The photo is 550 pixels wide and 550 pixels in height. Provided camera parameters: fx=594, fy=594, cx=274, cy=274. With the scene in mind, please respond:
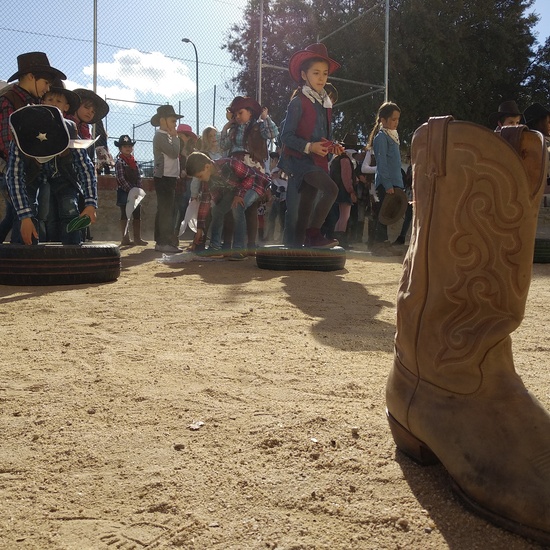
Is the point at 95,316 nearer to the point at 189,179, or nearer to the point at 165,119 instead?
the point at 165,119

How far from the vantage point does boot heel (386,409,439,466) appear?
1240 mm

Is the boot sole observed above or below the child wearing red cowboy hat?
below

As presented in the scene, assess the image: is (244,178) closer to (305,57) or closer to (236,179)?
(236,179)

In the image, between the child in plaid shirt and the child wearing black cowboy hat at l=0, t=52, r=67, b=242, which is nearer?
the child wearing black cowboy hat at l=0, t=52, r=67, b=242

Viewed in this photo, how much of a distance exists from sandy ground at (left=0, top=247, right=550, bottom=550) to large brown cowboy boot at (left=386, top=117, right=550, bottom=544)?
108 millimetres

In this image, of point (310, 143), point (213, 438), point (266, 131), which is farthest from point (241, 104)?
point (213, 438)

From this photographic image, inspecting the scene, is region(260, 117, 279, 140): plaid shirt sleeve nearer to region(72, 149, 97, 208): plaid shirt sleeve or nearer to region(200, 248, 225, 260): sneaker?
region(200, 248, 225, 260): sneaker

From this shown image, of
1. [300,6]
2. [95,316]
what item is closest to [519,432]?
[95,316]

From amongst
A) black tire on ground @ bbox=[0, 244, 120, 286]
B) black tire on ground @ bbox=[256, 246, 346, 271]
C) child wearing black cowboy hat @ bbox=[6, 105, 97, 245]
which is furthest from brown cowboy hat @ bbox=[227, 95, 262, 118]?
black tire on ground @ bbox=[0, 244, 120, 286]

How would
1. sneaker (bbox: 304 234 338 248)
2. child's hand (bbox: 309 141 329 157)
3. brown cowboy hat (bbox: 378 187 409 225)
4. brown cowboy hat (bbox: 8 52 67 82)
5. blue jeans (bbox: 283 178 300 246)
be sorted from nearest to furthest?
brown cowboy hat (bbox: 8 52 67 82) < child's hand (bbox: 309 141 329 157) < sneaker (bbox: 304 234 338 248) < blue jeans (bbox: 283 178 300 246) < brown cowboy hat (bbox: 378 187 409 225)

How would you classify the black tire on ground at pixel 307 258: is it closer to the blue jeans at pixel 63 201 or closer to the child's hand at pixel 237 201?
the child's hand at pixel 237 201

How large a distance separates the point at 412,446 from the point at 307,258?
3.48m

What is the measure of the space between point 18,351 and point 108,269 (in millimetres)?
1989

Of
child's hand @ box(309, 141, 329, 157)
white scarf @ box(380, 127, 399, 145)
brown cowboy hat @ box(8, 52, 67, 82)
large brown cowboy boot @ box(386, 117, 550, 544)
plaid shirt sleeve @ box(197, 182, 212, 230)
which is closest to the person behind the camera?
large brown cowboy boot @ box(386, 117, 550, 544)
